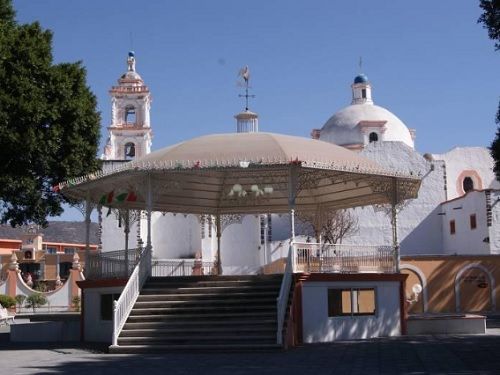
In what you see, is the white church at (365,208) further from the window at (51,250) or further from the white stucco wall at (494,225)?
the window at (51,250)

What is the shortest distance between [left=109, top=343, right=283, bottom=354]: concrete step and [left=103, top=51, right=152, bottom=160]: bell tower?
4323 cm

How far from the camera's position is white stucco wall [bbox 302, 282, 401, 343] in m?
19.2

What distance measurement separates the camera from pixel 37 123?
2319 centimetres

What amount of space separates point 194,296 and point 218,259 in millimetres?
6628

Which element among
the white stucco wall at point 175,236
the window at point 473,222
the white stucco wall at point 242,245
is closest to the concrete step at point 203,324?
the white stucco wall at point 242,245

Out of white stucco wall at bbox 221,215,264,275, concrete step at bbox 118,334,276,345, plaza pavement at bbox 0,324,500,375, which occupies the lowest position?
plaza pavement at bbox 0,324,500,375

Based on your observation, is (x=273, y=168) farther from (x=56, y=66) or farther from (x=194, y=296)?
(x=56, y=66)

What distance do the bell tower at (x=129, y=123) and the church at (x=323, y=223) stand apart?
10 cm

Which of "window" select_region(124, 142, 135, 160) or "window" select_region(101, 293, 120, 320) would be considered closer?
"window" select_region(101, 293, 120, 320)

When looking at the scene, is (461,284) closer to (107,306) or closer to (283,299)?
(107,306)

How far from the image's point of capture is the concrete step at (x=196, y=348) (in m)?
16.8

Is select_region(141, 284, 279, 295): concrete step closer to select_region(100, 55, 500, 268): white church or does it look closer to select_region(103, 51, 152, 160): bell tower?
select_region(100, 55, 500, 268): white church

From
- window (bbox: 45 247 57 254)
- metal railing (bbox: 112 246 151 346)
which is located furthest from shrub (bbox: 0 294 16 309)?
window (bbox: 45 247 57 254)

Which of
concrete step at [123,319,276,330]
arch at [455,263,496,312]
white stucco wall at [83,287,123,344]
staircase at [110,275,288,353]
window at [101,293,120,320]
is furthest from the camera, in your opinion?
arch at [455,263,496,312]
